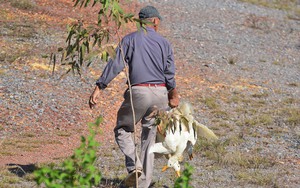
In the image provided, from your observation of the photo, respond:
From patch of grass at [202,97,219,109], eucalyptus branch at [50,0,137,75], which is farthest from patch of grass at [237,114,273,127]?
eucalyptus branch at [50,0,137,75]

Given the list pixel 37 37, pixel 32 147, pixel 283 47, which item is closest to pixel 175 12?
pixel 283 47

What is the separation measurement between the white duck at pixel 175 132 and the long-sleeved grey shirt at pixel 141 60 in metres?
0.41

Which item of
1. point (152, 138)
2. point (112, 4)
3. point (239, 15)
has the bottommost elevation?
point (239, 15)

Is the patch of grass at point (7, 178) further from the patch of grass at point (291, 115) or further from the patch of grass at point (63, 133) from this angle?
the patch of grass at point (291, 115)

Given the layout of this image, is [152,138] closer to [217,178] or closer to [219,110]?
[217,178]

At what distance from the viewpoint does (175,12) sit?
20.2m

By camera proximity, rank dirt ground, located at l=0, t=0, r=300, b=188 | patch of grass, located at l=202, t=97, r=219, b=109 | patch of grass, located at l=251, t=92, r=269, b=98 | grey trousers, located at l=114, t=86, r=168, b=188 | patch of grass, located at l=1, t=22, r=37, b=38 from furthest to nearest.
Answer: patch of grass, located at l=1, t=22, r=37, b=38
patch of grass, located at l=251, t=92, r=269, b=98
patch of grass, located at l=202, t=97, r=219, b=109
dirt ground, located at l=0, t=0, r=300, b=188
grey trousers, located at l=114, t=86, r=168, b=188

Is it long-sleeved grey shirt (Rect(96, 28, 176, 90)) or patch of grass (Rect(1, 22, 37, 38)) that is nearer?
long-sleeved grey shirt (Rect(96, 28, 176, 90))

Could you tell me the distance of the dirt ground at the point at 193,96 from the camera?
827 centimetres

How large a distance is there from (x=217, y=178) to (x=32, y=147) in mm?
2361

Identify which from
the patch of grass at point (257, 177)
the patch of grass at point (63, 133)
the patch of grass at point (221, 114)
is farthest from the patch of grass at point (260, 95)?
the patch of grass at point (257, 177)

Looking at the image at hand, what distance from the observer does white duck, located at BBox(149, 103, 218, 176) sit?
19.2ft

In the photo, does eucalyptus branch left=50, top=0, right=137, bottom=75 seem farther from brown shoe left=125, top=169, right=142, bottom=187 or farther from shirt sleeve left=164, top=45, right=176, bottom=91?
brown shoe left=125, top=169, right=142, bottom=187

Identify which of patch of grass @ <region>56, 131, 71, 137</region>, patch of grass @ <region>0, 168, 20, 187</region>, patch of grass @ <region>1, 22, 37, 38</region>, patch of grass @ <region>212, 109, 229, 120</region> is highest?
patch of grass @ <region>0, 168, 20, 187</region>
